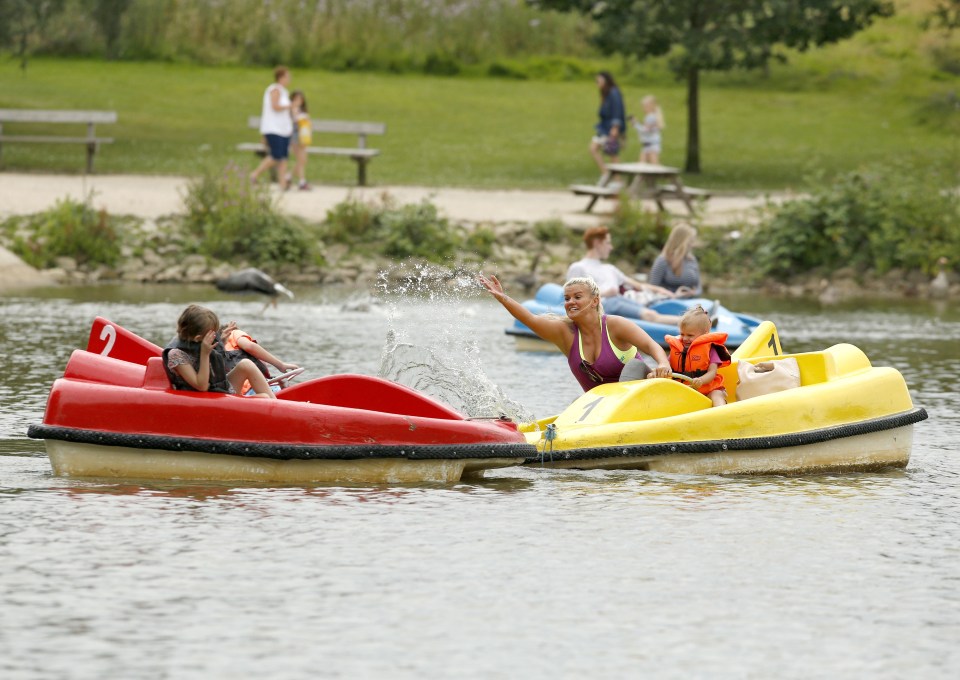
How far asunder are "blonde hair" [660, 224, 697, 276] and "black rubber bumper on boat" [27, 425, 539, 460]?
7.09m

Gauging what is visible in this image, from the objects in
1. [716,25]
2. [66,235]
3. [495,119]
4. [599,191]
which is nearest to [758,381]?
[599,191]

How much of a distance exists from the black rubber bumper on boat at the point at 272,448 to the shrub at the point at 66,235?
13543 millimetres

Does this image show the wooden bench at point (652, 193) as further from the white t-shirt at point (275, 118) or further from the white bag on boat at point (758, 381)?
the white bag on boat at point (758, 381)

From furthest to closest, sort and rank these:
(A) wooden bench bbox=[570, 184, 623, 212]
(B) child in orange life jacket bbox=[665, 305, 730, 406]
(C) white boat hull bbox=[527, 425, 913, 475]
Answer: (A) wooden bench bbox=[570, 184, 623, 212] → (B) child in orange life jacket bbox=[665, 305, 730, 406] → (C) white boat hull bbox=[527, 425, 913, 475]

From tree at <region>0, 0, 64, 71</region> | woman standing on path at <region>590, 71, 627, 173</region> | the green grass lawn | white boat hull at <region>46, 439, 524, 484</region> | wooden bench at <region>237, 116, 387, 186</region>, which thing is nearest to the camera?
white boat hull at <region>46, 439, 524, 484</region>

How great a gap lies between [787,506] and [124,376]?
3.84m

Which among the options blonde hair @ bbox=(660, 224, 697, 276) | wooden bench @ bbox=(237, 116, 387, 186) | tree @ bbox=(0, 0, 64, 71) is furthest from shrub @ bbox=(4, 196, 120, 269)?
blonde hair @ bbox=(660, 224, 697, 276)

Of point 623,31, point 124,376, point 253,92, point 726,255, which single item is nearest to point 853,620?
point 124,376

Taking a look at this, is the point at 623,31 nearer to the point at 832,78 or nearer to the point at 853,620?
the point at 832,78

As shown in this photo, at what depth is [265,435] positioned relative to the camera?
9555 millimetres

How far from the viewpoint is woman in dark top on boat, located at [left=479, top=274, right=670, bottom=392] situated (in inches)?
419

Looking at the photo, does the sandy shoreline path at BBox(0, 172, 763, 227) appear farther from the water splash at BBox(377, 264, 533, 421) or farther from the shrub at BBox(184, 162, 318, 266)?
the water splash at BBox(377, 264, 533, 421)

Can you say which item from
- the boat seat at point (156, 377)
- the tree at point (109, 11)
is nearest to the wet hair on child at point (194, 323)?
the boat seat at point (156, 377)

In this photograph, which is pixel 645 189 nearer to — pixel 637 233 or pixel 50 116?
pixel 637 233
